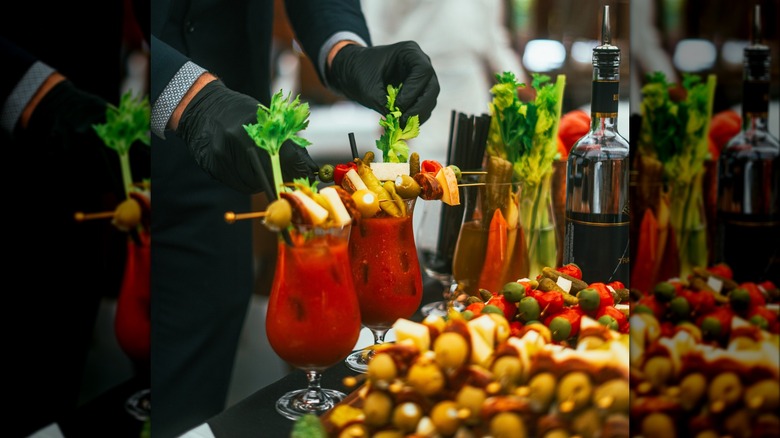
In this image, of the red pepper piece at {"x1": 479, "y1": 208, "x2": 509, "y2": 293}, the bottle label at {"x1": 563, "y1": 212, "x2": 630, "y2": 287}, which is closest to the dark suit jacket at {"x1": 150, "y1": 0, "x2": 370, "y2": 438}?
the red pepper piece at {"x1": 479, "y1": 208, "x2": 509, "y2": 293}

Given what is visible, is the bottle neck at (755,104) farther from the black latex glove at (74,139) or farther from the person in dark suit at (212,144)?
the black latex glove at (74,139)

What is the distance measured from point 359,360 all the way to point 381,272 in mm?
153

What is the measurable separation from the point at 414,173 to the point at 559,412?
0.47m

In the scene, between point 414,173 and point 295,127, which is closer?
point 295,127

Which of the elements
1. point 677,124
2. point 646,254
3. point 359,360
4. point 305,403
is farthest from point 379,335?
point 677,124

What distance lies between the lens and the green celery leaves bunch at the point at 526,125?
1.49 meters

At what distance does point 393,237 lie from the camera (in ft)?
4.17

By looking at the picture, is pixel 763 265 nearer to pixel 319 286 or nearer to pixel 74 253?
pixel 319 286

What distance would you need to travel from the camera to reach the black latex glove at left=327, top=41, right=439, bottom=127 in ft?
4.20

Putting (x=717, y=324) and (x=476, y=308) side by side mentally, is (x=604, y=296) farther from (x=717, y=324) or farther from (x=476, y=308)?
(x=717, y=324)

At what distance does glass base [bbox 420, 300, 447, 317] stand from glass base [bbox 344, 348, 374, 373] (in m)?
0.24

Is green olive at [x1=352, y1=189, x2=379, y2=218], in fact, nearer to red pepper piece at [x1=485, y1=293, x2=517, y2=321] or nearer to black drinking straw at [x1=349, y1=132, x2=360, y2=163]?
black drinking straw at [x1=349, y1=132, x2=360, y2=163]

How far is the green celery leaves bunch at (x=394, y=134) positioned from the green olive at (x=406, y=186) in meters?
0.04

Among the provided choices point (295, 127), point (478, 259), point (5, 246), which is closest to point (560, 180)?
point (478, 259)
